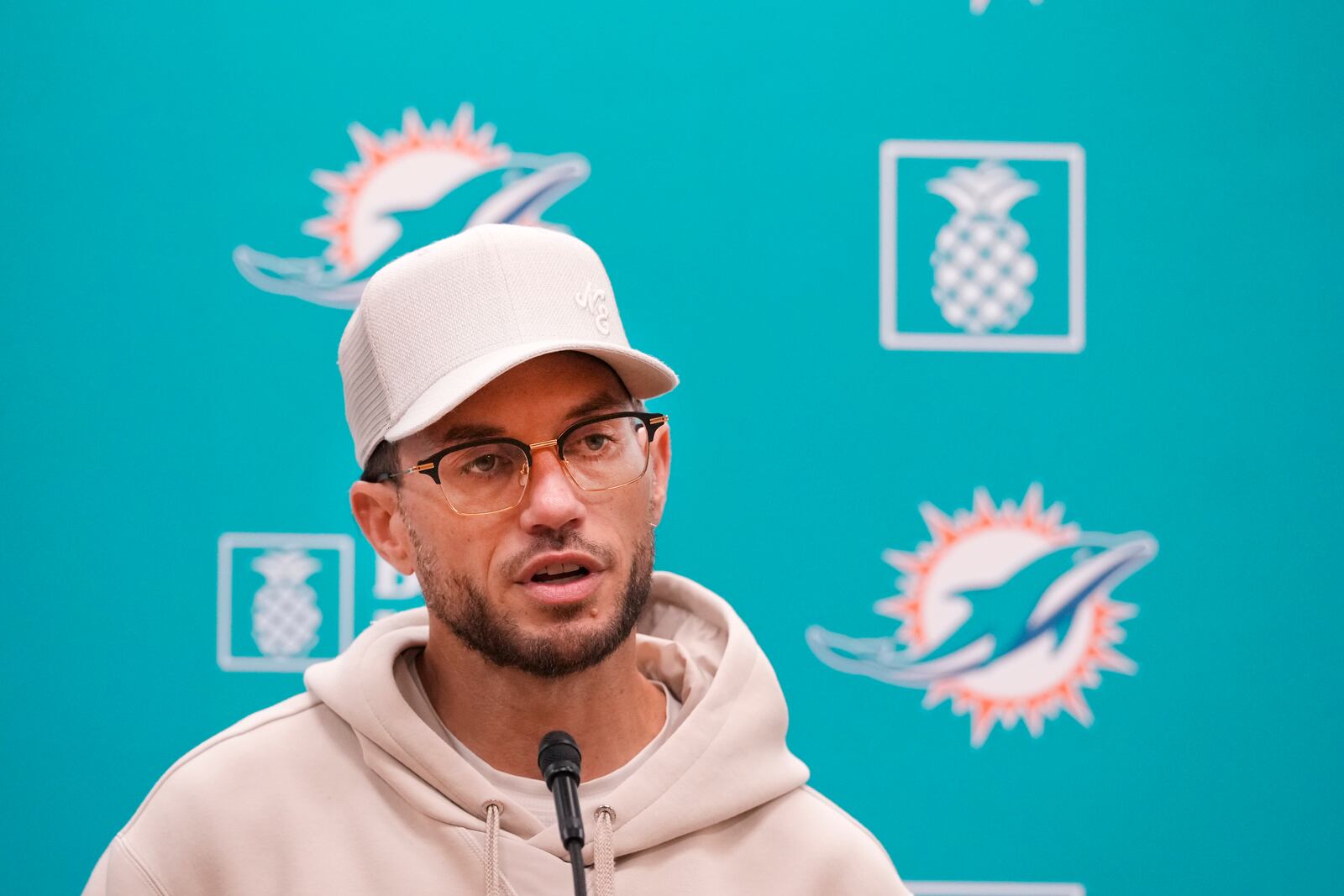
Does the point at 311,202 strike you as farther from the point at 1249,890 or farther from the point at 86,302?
the point at 1249,890

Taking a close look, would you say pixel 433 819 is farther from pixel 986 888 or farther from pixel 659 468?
pixel 986 888

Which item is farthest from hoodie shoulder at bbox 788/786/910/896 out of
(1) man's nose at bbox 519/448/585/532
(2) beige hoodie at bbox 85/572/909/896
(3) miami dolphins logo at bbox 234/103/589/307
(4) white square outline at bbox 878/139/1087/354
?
(3) miami dolphins logo at bbox 234/103/589/307

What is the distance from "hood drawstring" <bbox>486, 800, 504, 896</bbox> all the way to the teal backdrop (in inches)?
26.0

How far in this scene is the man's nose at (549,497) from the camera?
1.28 meters

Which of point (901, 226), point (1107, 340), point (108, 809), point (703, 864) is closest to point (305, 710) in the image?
point (703, 864)

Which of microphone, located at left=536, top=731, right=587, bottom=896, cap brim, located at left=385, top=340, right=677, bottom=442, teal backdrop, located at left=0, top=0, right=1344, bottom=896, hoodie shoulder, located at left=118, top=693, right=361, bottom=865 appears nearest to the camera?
microphone, located at left=536, top=731, right=587, bottom=896

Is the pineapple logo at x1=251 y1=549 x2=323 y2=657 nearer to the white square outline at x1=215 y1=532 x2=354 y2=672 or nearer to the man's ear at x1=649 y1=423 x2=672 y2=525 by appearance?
the white square outline at x1=215 y1=532 x2=354 y2=672

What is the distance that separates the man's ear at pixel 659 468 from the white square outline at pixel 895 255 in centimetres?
61

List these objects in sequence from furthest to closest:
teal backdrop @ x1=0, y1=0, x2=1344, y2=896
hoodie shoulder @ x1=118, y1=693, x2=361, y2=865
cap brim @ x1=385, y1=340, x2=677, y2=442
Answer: teal backdrop @ x1=0, y1=0, x2=1344, y2=896
hoodie shoulder @ x1=118, y1=693, x2=361, y2=865
cap brim @ x1=385, y1=340, x2=677, y2=442

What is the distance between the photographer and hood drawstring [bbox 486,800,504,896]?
51.1 inches

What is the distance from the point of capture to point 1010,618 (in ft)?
6.51

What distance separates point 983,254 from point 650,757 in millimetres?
952

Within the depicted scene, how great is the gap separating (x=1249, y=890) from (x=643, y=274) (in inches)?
48.4

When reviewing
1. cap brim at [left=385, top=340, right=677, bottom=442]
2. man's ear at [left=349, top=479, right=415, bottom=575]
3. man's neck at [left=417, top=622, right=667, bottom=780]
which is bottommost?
man's neck at [left=417, top=622, right=667, bottom=780]
